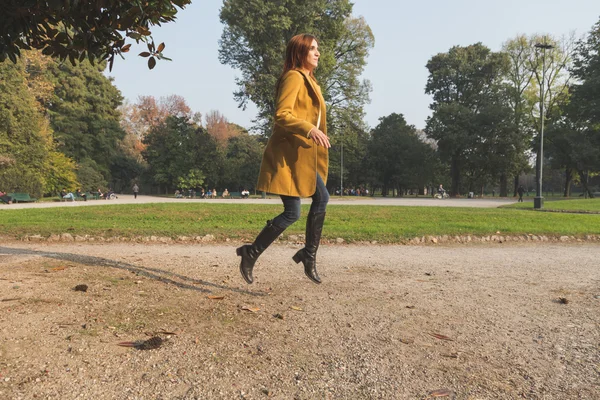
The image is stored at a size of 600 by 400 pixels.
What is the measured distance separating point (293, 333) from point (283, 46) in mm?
32402

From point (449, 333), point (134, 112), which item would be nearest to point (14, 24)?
point (449, 333)

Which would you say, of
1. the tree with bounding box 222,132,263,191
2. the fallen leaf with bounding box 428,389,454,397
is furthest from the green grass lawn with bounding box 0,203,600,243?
the tree with bounding box 222,132,263,191

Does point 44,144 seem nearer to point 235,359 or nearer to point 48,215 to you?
point 48,215

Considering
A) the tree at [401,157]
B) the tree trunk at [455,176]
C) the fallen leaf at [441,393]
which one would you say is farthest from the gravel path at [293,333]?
the tree at [401,157]

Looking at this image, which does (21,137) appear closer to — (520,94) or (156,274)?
(156,274)

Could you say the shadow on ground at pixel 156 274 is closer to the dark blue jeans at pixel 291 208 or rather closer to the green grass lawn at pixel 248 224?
the dark blue jeans at pixel 291 208

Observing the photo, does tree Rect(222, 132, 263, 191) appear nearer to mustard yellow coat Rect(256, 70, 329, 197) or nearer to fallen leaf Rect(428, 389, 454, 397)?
mustard yellow coat Rect(256, 70, 329, 197)

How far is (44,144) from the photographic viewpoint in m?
32.4

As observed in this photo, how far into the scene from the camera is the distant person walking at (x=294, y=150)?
3.37 meters

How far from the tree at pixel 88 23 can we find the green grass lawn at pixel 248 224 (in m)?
5.15

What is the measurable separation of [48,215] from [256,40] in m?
25.1

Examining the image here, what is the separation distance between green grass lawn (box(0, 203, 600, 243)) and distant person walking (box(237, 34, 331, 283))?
4761 millimetres

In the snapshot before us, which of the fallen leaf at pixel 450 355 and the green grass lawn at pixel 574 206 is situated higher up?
the green grass lawn at pixel 574 206

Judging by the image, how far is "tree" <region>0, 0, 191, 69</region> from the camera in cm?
301
